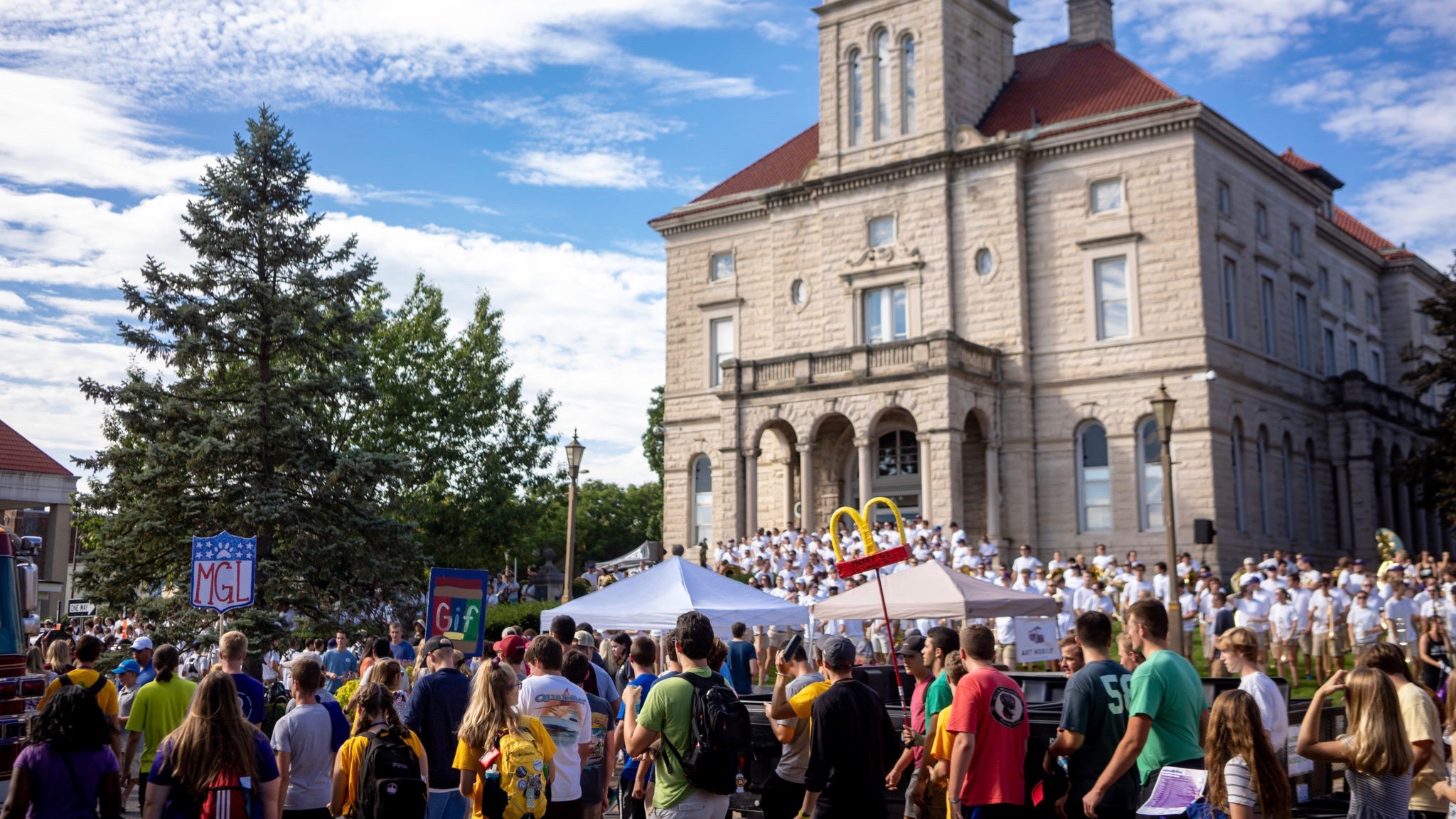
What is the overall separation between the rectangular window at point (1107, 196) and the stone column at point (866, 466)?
9631 millimetres

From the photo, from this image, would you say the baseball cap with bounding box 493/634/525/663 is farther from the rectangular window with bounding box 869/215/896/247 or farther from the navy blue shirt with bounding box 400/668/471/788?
the rectangular window with bounding box 869/215/896/247

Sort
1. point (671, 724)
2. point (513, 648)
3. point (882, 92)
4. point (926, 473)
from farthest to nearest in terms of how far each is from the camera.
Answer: point (882, 92) → point (926, 473) → point (513, 648) → point (671, 724)

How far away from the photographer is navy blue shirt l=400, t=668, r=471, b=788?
875 cm

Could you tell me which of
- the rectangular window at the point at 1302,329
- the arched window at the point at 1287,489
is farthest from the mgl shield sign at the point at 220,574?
the rectangular window at the point at 1302,329

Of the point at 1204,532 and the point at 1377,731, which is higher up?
the point at 1204,532

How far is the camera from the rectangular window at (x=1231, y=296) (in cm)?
3753

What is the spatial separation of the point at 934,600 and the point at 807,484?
20.9m

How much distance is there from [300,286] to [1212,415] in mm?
24012

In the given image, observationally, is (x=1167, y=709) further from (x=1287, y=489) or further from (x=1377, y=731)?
(x=1287, y=489)

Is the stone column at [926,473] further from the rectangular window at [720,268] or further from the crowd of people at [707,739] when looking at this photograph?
the crowd of people at [707,739]

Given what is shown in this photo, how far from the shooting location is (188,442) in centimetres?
2548

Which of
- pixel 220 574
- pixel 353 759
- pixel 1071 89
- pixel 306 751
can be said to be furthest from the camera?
pixel 1071 89

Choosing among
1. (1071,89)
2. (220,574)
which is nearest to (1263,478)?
(1071,89)

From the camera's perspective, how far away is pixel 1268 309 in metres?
40.3
